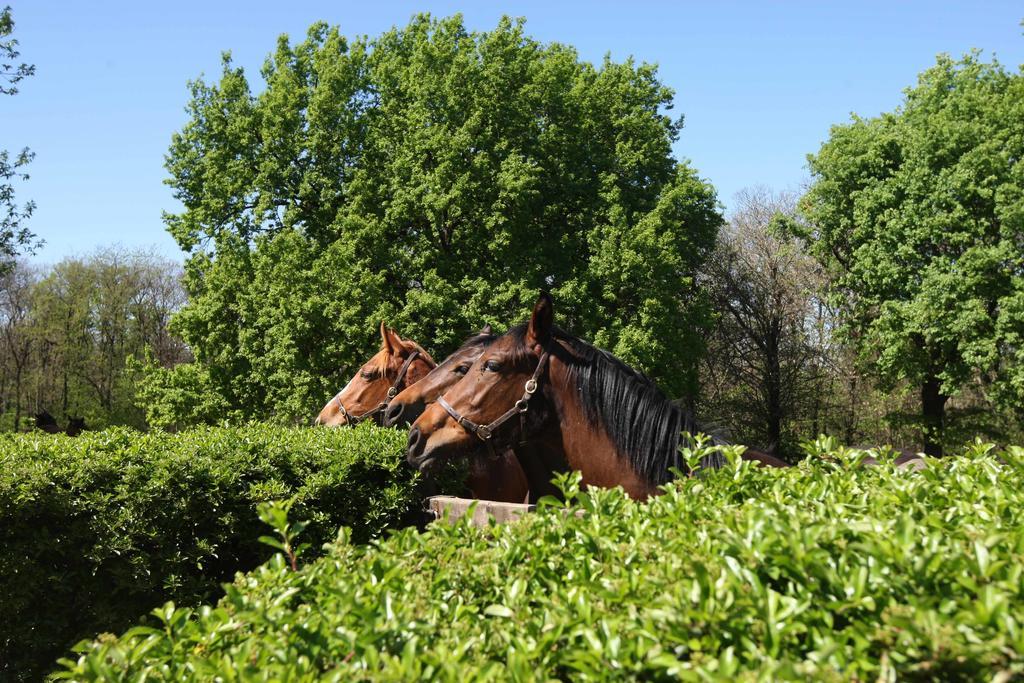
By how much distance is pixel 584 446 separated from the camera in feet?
16.7

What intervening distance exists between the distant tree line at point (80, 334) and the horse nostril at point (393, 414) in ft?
119

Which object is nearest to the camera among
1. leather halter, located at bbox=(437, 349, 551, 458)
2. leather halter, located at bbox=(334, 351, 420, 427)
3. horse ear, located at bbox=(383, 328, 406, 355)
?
leather halter, located at bbox=(437, 349, 551, 458)

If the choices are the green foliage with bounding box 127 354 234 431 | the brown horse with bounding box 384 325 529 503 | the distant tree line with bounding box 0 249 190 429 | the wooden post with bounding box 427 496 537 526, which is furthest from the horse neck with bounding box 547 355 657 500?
the distant tree line with bounding box 0 249 190 429

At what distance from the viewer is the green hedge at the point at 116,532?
17.5 ft

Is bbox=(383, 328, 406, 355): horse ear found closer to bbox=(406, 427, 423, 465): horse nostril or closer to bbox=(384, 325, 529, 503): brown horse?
bbox=(384, 325, 529, 503): brown horse

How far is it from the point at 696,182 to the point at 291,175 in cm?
1324

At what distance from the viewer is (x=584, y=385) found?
518 centimetres

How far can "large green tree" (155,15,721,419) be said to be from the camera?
77.2ft

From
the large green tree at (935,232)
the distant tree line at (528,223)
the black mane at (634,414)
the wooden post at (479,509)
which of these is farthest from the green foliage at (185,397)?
the black mane at (634,414)

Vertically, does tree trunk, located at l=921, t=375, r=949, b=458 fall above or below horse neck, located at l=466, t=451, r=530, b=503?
above

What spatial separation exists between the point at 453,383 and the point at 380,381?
3112mm

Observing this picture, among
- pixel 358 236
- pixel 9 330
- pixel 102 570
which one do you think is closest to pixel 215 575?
pixel 102 570

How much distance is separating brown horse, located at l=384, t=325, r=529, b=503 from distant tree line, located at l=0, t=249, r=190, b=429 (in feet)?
120

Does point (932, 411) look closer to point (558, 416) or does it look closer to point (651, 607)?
point (558, 416)
